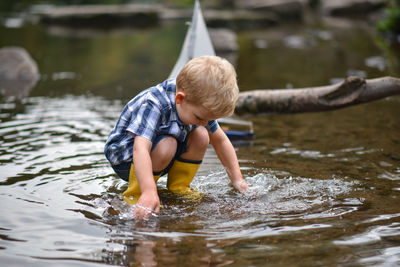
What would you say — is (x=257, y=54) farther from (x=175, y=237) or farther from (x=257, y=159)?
(x=175, y=237)

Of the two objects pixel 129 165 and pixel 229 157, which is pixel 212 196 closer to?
pixel 229 157

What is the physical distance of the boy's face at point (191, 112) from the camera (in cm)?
267

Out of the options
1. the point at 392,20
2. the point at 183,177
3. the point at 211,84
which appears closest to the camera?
the point at 211,84

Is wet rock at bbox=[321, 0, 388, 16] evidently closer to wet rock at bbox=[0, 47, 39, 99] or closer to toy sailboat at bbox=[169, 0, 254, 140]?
wet rock at bbox=[0, 47, 39, 99]

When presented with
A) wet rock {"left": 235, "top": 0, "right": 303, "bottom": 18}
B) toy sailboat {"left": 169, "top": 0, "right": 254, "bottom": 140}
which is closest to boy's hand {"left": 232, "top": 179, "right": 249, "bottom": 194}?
toy sailboat {"left": 169, "top": 0, "right": 254, "bottom": 140}

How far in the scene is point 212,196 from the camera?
3117mm

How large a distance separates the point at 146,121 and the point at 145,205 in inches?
17.9

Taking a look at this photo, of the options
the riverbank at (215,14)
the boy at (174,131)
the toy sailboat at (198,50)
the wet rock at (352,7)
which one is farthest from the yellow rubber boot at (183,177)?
the wet rock at (352,7)

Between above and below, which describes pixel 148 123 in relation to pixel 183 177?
above

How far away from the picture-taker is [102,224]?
261 centimetres

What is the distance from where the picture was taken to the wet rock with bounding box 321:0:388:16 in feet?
71.8

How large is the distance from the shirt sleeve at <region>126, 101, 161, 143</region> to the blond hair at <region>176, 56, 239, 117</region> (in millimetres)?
258

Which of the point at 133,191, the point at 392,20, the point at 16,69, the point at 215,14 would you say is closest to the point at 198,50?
the point at 133,191

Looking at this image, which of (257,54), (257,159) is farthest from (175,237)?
(257,54)
